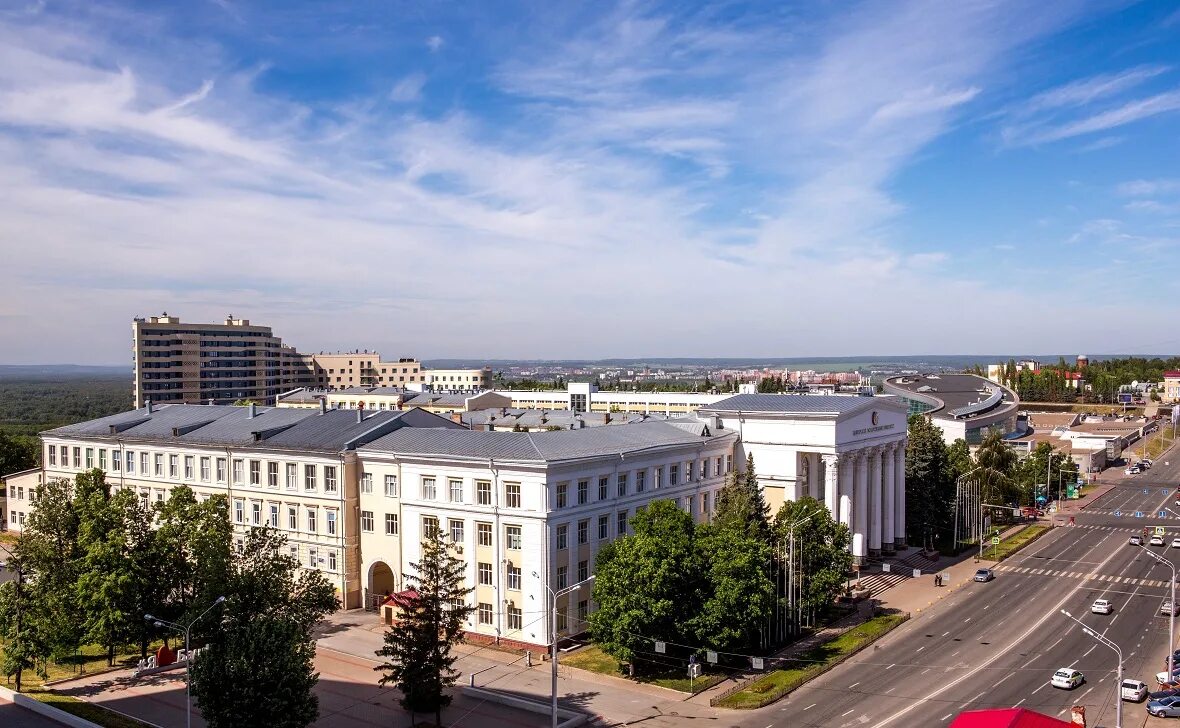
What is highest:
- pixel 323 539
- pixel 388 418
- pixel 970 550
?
pixel 388 418

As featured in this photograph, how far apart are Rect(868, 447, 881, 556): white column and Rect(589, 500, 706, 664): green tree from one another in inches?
1621

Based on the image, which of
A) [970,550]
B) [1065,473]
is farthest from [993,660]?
[1065,473]

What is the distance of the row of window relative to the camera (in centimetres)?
7306

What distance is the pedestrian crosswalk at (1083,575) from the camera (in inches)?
3268

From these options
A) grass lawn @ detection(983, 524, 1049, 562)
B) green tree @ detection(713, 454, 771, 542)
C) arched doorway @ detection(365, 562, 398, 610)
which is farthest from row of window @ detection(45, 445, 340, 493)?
grass lawn @ detection(983, 524, 1049, 562)

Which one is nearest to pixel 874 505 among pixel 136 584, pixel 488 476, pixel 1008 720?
pixel 488 476

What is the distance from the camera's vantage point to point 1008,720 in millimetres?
33562

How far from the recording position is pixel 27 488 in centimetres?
9850

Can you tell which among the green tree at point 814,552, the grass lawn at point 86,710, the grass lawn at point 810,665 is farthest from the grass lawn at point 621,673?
the grass lawn at point 86,710

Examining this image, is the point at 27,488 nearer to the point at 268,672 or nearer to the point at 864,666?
the point at 268,672

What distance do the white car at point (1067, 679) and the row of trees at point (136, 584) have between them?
→ 45063 millimetres

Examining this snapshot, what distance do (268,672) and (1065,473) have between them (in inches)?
5349

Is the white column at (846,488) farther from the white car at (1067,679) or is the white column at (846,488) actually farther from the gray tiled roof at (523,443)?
the white car at (1067,679)

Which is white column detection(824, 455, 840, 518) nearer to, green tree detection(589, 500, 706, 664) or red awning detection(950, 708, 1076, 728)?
green tree detection(589, 500, 706, 664)
